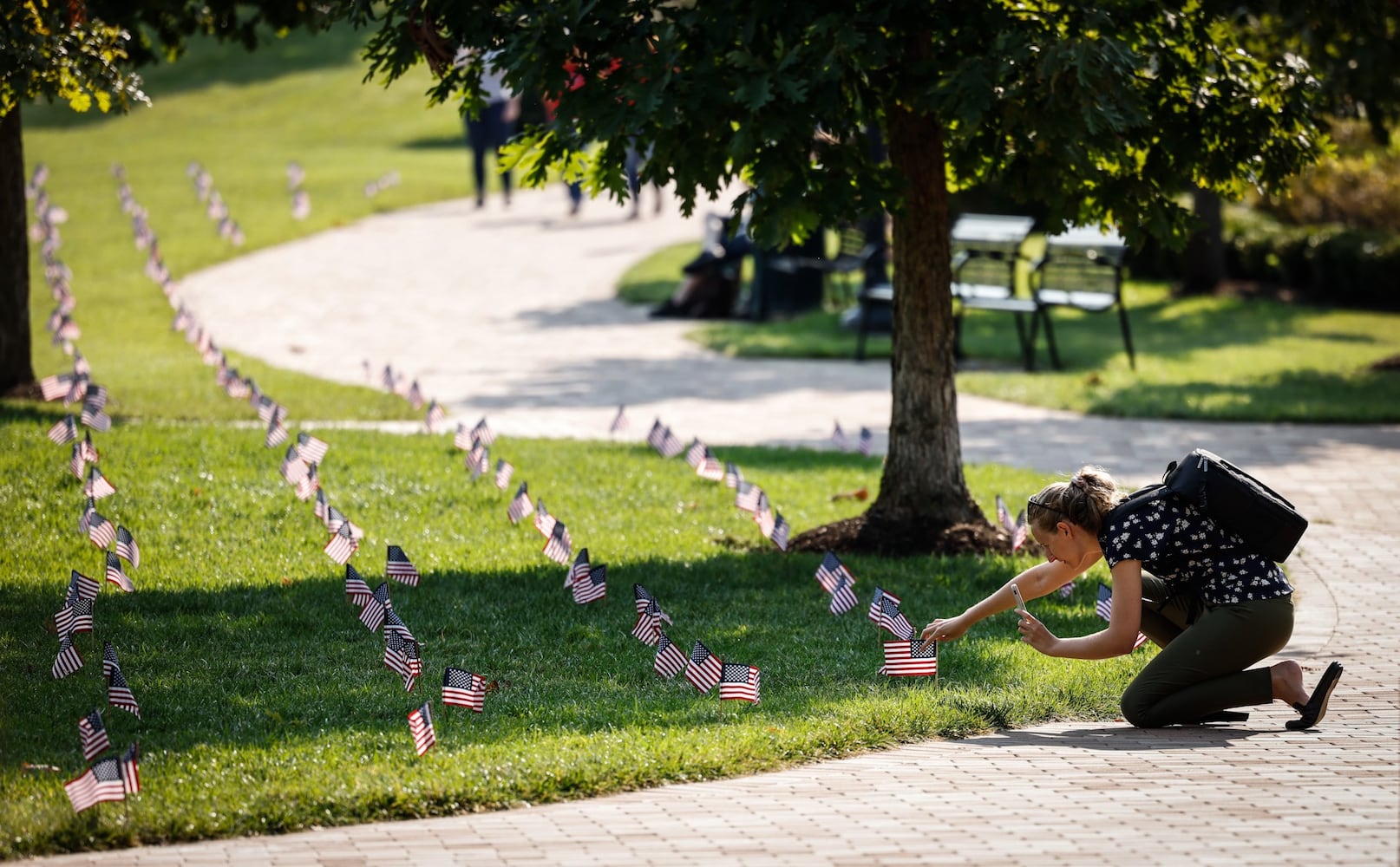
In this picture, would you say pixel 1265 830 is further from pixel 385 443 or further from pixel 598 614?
pixel 385 443

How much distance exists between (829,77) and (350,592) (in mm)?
3166

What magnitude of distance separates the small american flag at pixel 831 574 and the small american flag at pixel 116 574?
3.27m

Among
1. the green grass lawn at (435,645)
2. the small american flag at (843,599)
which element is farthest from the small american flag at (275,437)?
the small american flag at (843,599)

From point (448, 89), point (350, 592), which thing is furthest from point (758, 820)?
point (448, 89)

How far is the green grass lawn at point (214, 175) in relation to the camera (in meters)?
14.1

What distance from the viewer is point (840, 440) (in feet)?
36.2

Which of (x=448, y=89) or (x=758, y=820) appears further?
(x=448, y=89)

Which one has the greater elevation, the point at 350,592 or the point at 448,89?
the point at 448,89

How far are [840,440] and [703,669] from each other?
17.5 feet

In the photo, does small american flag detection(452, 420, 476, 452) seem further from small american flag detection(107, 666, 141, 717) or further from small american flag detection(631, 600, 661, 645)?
small american flag detection(107, 666, 141, 717)

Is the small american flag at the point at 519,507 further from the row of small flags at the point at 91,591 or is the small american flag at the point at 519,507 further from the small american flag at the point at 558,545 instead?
the row of small flags at the point at 91,591

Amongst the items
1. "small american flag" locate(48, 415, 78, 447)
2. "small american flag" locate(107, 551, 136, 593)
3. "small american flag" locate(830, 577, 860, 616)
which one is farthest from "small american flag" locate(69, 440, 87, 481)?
"small american flag" locate(830, 577, 860, 616)

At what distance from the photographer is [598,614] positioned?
23.1 feet

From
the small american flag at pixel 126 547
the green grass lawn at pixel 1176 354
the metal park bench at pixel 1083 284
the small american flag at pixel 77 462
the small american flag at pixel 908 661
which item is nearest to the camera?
the small american flag at pixel 908 661
